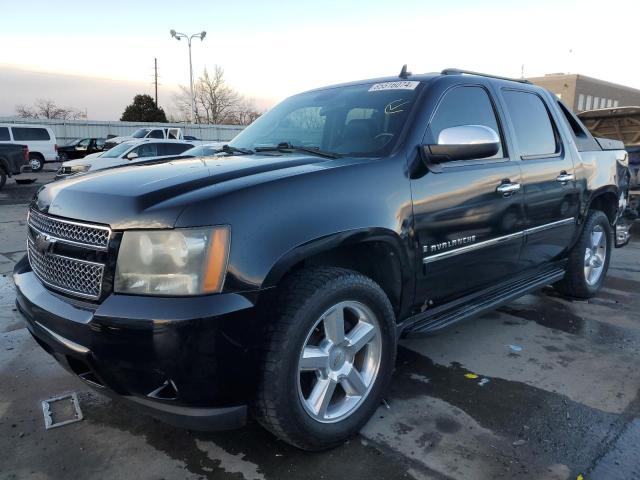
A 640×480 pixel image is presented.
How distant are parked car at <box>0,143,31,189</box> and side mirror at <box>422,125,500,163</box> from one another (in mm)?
16679

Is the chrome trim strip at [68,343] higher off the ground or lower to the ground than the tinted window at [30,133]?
lower

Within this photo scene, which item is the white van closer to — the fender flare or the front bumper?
the front bumper

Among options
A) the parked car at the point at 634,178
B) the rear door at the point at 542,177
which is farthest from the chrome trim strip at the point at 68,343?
the parked car at the point at 634,178

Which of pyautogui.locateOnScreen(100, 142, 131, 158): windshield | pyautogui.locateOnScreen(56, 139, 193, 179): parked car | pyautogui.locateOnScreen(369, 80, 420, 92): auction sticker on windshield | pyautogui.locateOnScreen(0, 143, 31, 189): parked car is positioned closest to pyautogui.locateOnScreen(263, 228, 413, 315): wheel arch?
pyautogui.locateOnScreen(369, 80, 420, 92): auction sticker on windshield

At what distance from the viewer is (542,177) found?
376 cm

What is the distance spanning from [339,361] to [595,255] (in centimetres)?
358

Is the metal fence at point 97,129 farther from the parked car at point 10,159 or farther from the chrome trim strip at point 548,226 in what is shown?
the chrome trim strip at point 548,226

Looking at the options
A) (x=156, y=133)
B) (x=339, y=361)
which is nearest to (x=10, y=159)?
(x=156, y=133)

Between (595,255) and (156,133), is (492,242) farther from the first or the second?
(156,133)

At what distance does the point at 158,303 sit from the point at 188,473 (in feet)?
3.01

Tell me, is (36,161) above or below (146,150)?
below

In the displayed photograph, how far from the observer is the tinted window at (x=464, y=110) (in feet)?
10.2

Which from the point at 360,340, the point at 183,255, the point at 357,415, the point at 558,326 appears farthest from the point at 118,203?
the point at 558,326

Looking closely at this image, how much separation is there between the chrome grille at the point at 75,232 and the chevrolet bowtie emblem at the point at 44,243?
0.02m
